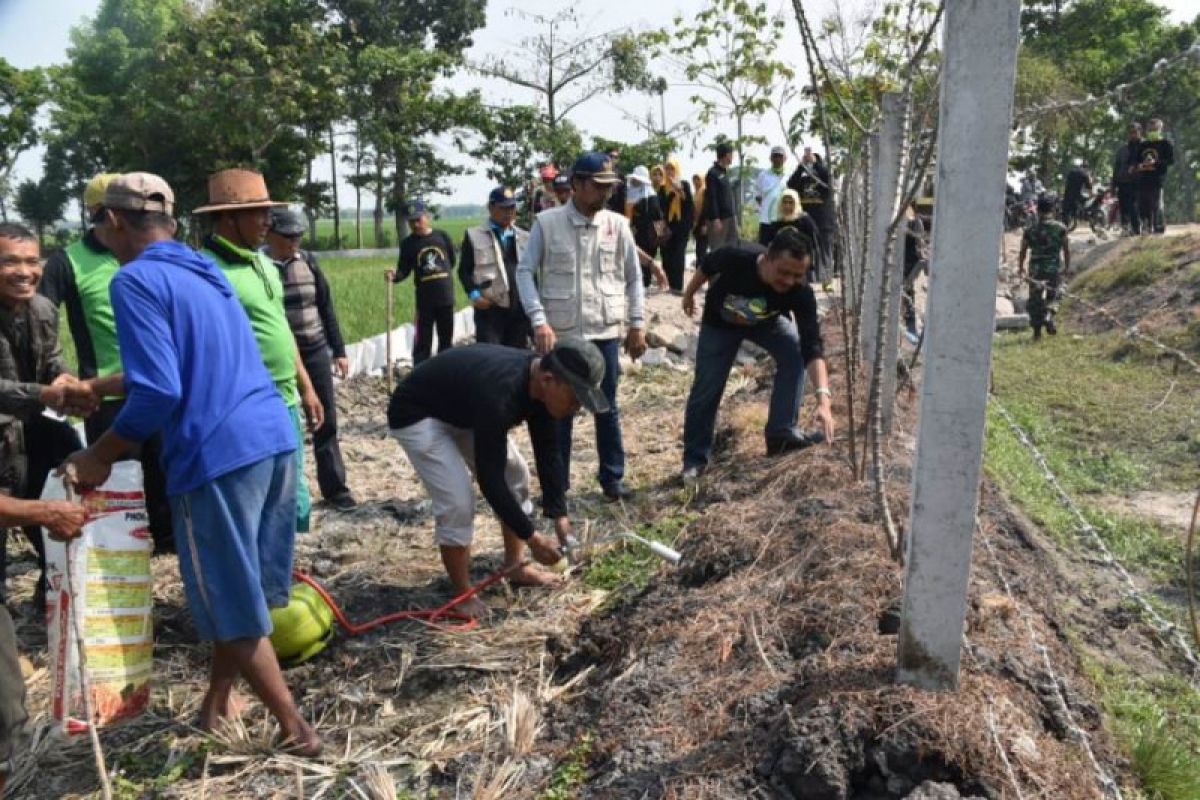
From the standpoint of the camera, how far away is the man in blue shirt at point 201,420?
2873mm

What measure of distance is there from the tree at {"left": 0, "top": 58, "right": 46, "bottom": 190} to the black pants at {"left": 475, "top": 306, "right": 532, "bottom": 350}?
3085 cm

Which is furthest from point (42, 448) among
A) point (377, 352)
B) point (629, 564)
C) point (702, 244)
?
point (702, 244)

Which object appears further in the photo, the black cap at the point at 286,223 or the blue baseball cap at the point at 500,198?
the blue baseball cap at the point at 500,198

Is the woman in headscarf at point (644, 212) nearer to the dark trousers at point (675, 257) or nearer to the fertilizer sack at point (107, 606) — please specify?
the dark trousers at point (675, 257)

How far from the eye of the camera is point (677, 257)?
1351 cm

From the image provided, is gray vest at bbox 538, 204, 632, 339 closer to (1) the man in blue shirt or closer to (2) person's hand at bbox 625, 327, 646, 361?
(2) person's hand at bbox 625, 327, 646, 361

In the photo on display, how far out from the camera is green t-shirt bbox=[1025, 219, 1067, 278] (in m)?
11.5

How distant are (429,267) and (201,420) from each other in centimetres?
546

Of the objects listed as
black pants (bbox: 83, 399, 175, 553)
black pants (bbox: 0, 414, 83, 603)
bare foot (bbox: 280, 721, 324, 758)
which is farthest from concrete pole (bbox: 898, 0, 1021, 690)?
black pants (bbox: 0, 414, 83, 603)

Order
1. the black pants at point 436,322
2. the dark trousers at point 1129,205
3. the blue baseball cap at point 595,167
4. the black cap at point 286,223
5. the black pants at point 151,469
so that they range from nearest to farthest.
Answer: the black pants at point 151,469 → the blue baseball cap at point 595,167 → the black cap at point 286,223 → the black pants at point 436,322 → the dark trousers at point 1129,205

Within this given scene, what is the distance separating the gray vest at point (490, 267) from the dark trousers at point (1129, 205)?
39.5 ft

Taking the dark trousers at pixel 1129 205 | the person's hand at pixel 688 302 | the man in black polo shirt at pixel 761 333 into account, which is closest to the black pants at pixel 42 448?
the man in black polo shirt at pixel 761 333

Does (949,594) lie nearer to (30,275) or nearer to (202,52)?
(30,275)

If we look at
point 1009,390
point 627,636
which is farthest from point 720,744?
point 1009,390
